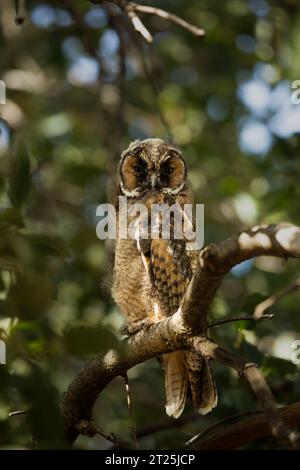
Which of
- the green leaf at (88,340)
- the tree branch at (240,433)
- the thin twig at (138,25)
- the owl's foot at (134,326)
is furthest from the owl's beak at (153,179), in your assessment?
the green leaf at (88,340)

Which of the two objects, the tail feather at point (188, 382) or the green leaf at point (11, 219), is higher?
the green leaf at point (11, 219)

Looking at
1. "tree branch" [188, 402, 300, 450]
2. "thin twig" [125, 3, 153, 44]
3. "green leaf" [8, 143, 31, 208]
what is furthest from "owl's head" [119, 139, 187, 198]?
"green leaf" [8, 143, 31, 208]

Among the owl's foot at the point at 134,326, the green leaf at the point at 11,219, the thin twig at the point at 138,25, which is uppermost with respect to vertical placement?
the thin twig at the point at 138,25

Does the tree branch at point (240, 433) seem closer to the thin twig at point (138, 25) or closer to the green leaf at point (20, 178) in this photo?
the green leaf at point (20, 178)

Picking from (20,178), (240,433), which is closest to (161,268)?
(240,433)

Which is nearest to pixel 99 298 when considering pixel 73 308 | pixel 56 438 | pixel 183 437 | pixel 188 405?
pixel 73 308

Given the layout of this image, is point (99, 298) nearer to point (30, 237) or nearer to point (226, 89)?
point (226, 89)

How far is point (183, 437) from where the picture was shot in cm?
338

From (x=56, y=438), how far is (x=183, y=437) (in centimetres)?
185

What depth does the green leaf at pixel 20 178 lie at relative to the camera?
6.72ft

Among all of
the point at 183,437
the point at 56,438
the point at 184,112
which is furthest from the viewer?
the point at 184,112

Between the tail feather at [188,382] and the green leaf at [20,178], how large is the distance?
163cm

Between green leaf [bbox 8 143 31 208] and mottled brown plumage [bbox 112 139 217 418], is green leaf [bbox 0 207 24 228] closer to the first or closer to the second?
green leaf [bbox 8 143 31 208]

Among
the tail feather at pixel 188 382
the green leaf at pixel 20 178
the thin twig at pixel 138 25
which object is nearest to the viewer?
the green leaf at pixel 20 178
